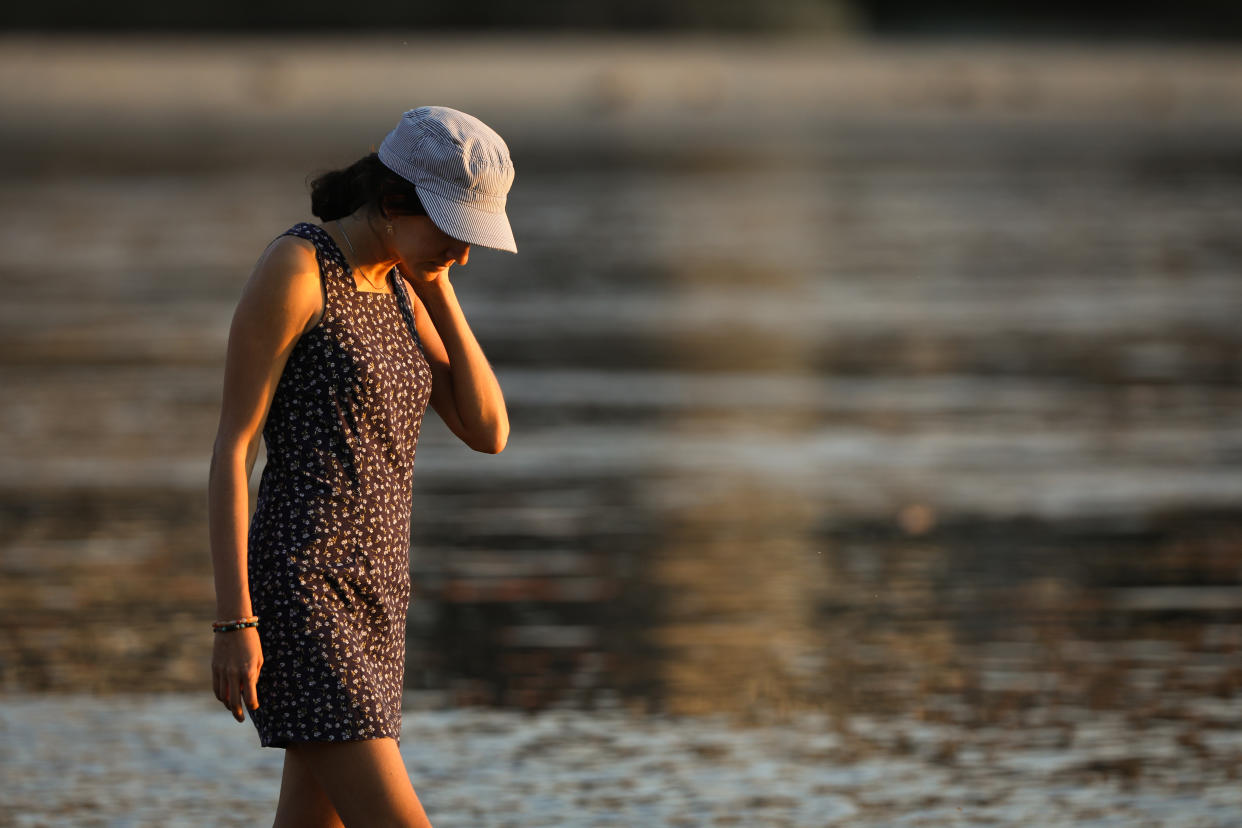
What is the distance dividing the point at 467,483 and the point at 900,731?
13.7 ft

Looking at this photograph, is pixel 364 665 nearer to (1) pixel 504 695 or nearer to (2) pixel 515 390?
(1) pixel 504 695

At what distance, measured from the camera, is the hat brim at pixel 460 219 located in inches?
165

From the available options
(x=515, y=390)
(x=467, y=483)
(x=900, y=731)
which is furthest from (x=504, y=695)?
(x=515, y=390)

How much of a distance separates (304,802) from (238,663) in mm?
361

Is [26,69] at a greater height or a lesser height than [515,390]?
greater

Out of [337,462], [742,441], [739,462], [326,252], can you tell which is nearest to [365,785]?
[337,462]

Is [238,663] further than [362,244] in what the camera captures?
No

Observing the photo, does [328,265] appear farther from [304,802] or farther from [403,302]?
[304,802]

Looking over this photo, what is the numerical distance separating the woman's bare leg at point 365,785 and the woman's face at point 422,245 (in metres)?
0.84

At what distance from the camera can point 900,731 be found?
652 centimetres

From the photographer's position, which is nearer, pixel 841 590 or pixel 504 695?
pixel 504 695

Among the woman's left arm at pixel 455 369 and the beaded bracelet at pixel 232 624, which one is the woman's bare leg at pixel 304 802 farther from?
the woman's left arm at pixel 455 369

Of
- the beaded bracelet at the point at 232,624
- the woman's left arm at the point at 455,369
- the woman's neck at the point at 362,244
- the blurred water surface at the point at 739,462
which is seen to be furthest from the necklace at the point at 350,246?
the blurred water surface at the point at 739,462

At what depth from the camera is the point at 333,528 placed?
4254 mm
